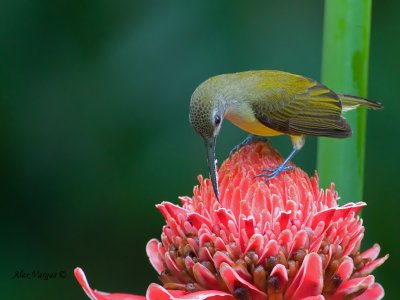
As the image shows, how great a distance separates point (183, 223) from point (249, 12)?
6.38 ft

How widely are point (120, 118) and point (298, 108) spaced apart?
1299 millimetres

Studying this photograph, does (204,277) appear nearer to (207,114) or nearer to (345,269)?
(345,269)

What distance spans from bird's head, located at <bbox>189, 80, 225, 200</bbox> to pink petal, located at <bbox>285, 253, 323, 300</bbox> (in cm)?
55

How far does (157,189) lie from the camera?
3861mm

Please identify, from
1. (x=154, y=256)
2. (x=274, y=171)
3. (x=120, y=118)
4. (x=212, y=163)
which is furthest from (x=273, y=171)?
(x=120, y=118)

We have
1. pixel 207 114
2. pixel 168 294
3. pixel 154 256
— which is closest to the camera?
pixel 168 294

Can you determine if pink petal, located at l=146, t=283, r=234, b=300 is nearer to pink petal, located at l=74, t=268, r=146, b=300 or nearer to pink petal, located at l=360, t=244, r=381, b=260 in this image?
pink petal, located at l=74, t=268, r=146, b=300

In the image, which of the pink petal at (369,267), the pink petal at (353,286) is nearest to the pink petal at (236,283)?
the pink petal at (353,286)

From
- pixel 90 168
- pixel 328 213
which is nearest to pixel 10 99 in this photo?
pixel 90 168

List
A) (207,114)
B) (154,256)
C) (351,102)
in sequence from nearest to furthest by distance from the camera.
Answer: (154,256), (207,114), (351,102)

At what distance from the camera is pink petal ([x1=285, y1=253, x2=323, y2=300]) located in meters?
1.87

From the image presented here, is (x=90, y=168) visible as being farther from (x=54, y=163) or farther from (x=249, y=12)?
(x=249, y=12)

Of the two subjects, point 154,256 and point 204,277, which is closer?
point 204,277

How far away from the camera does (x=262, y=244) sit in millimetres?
1980
